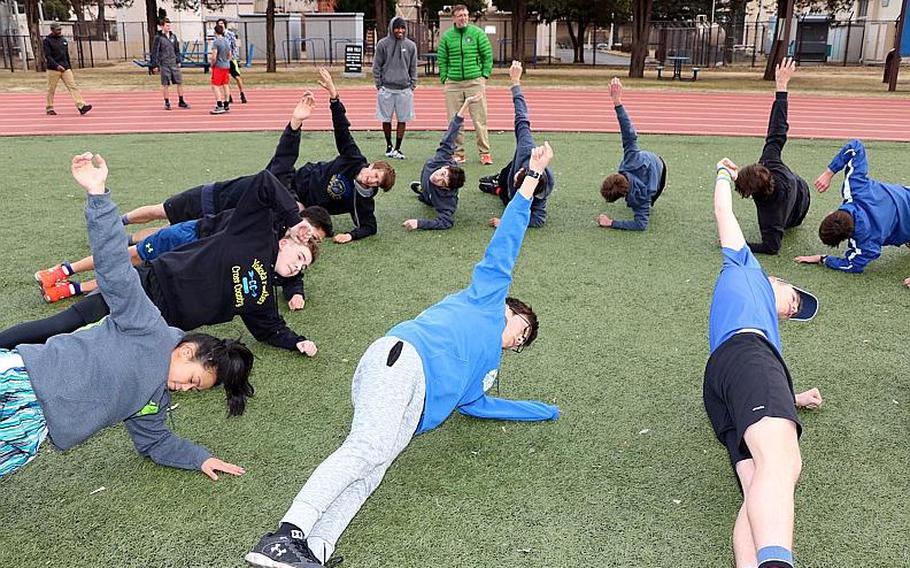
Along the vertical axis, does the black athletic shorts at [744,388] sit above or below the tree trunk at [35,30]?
below

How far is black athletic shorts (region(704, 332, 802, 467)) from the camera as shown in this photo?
2861mm

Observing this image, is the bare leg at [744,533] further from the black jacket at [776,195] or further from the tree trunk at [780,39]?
the tree trunk at [780,39]

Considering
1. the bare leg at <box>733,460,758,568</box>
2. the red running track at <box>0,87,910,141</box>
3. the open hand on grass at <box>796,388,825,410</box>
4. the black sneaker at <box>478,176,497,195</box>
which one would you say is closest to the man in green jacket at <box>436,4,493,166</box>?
the black sneaker at <box>478,176,497,195</box>

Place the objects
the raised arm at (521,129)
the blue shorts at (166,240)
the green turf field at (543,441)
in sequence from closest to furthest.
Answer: the green turf field at (543,441) < the blue shorts at (166,240) < the raised arm at (521,129)

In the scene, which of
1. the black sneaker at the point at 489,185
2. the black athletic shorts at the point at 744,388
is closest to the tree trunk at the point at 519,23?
the black sneaker at the point at 489,185

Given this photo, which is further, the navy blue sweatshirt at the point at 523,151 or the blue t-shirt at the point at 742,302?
the navy blue sweatshirt at the point at 523,151

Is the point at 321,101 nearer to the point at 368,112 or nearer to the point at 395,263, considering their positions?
the point at 368,112

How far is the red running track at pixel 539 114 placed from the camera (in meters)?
14.3

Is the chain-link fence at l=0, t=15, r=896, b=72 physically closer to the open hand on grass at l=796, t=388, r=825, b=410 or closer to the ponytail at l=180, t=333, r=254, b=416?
the open hand on grass at l=796, t=388, r=825, b=410

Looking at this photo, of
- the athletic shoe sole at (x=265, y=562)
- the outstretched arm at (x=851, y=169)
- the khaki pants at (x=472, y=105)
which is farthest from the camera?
the khaki pants at (x=472, y=105)

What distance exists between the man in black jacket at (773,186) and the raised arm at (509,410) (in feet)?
11.3

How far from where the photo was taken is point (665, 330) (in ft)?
17.2

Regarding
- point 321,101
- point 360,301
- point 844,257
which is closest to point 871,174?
point 844,257

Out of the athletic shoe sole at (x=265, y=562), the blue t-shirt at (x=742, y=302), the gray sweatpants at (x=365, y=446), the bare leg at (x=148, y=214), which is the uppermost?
the blue t-shirt at (x=742, y=302)
